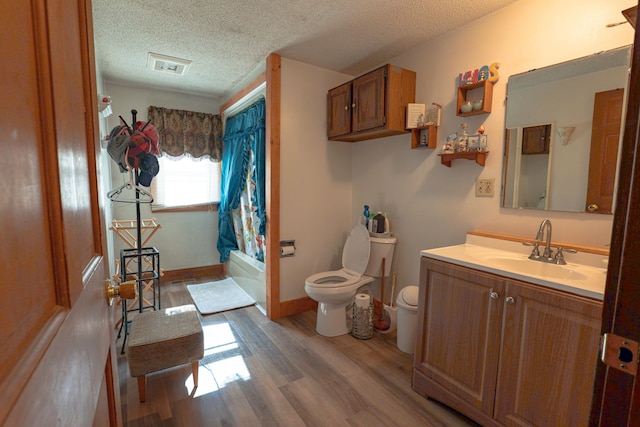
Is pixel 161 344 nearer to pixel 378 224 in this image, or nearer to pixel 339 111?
pixel 378 224

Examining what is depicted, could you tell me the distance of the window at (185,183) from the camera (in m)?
3.75

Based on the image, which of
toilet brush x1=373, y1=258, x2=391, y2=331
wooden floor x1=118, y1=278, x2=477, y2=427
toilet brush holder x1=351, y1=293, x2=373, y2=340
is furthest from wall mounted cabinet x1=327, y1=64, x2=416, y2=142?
wooden floor x1=118, y1=278, x2=477, y2=427

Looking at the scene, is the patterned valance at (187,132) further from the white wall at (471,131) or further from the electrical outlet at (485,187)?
the electrical outlet at (485,187)

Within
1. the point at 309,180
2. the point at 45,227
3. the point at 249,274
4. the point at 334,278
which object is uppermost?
the point at 309,180

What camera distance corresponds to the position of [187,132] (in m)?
3.80

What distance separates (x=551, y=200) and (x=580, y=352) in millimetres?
887

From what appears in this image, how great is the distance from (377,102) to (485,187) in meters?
1.04

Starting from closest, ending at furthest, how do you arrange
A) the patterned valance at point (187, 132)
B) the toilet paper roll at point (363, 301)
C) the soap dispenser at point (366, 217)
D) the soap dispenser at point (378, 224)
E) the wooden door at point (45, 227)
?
1. the wooden door at point (45, 227)
2. the toilet paper roll at point (363, 301)
3. the soap dispenser at point (378, 224)
4. the soap dispenser at point (366, 217)
5. the patterned valance at point (187, 132)

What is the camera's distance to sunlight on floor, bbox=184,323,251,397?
74.8 inches

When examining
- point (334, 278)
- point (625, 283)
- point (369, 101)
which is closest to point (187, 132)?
point (369, 101)

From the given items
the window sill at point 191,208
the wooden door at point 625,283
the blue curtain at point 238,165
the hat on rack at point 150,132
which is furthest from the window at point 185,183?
the wooden door at point 625,283

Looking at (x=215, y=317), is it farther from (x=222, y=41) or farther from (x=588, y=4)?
(x=588, y=4)

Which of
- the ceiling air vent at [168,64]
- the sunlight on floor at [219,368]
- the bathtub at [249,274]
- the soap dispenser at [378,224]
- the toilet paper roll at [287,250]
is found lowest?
the sunlight on floor at [219,368]

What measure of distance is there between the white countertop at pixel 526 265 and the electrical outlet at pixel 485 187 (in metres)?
0.30
